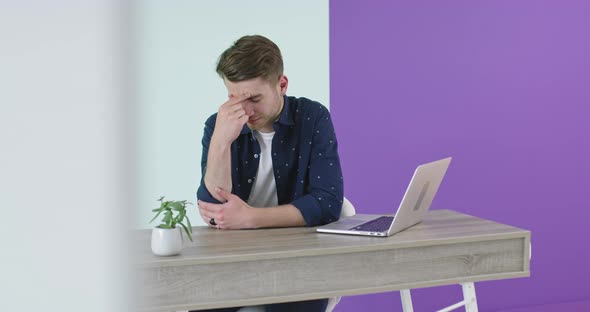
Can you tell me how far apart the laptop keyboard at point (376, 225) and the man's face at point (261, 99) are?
40 cm

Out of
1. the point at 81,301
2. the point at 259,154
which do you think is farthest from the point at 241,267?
the point at 81,301

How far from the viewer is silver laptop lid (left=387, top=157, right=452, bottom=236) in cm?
170

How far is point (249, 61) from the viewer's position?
1.93 meters

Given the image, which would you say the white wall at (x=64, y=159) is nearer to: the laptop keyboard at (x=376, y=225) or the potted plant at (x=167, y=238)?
the potted plant at (x=167, y=238)

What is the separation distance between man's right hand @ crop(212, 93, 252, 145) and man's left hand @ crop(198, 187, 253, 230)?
5.8 inches

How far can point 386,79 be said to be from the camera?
10.5 ft

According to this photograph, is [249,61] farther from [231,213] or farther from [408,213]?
[408,213]

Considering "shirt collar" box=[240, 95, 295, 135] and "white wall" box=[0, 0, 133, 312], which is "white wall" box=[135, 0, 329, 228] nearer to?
"shirt collar" box=[240, 95, 295, 135]

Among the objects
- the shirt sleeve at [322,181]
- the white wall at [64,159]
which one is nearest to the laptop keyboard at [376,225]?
the shirt sleeve at [322,181]

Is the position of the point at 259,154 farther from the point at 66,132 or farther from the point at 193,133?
the point at 66,132

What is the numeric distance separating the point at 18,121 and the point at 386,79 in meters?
2.96

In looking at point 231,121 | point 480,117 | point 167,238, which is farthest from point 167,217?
point 480,117

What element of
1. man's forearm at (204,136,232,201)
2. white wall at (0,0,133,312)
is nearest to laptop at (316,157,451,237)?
man's forearm at (204,136,232,201)

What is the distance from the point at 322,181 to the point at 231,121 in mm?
304
